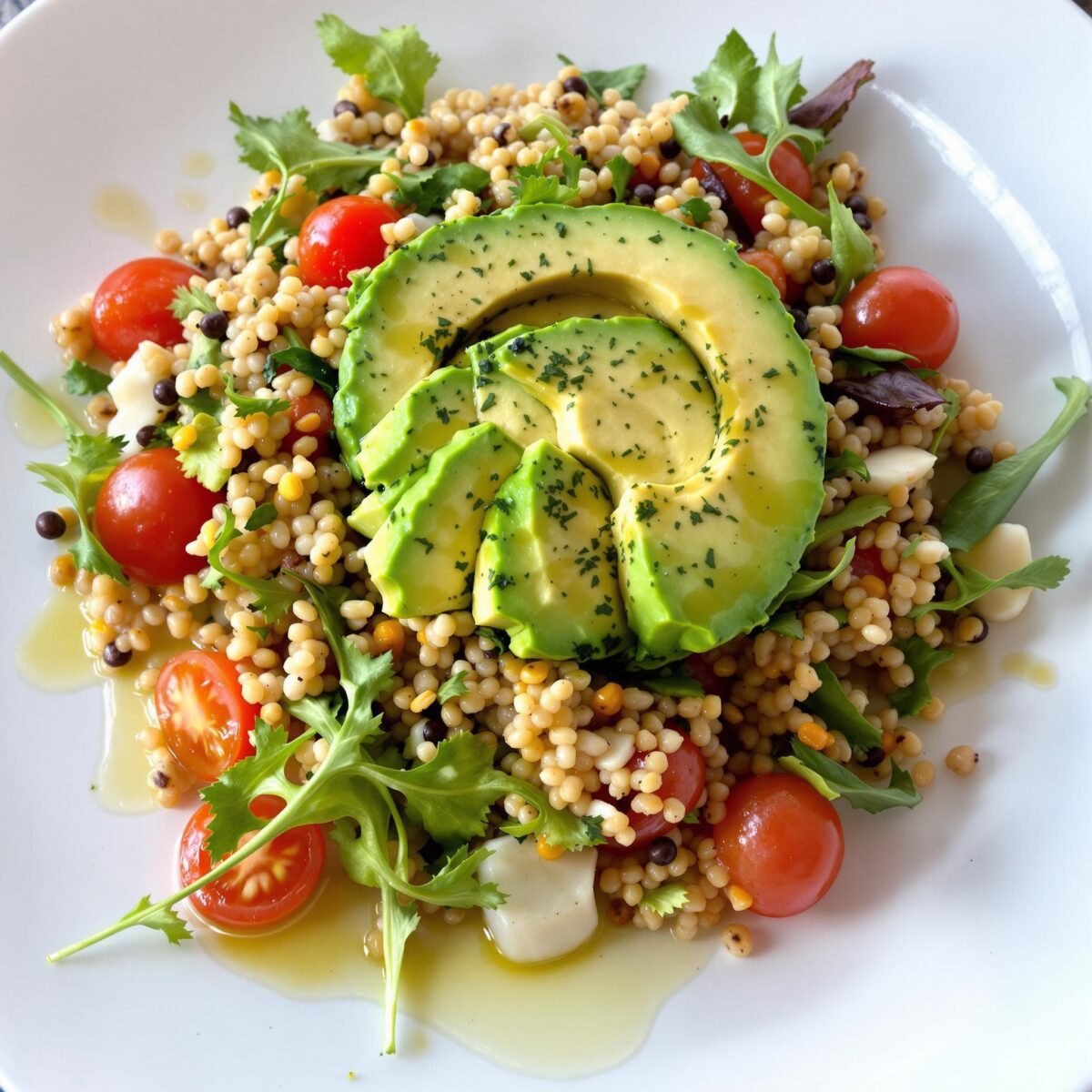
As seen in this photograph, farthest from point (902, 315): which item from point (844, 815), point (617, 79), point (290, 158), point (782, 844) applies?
point (290, 158)

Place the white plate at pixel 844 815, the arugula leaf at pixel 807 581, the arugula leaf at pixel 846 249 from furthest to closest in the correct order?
the arugula leaf at pixel 846 249 < the arugula leaf at pixel 807 581 < the white plate at pixel 844 815

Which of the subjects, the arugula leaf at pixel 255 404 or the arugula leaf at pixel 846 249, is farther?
the arugula leaf at pixel 846 249

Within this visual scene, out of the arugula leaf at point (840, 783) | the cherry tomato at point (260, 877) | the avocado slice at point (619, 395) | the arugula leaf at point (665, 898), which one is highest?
the avocado slice at point (619, 395)

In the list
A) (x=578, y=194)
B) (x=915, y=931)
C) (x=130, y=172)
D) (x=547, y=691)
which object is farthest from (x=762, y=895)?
(x=130, y=172)

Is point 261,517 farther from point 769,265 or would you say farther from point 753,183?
point 753,183

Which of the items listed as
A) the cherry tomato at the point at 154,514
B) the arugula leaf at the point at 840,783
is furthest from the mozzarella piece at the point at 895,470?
the cherry tomato at the point at 154,514

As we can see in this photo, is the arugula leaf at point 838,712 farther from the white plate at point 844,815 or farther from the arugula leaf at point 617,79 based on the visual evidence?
the arugula leaf at point 617,79
